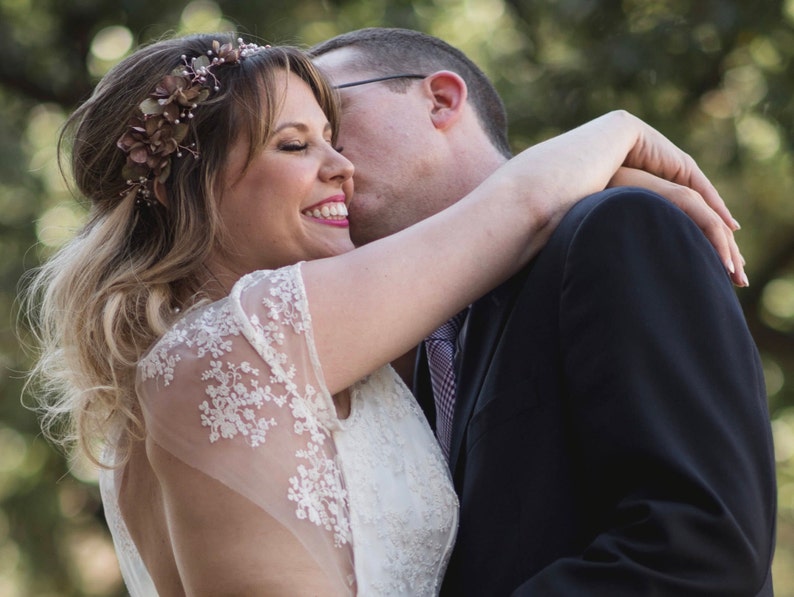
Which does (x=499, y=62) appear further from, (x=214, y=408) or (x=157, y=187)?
(x=214, y=408)

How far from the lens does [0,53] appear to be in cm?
829

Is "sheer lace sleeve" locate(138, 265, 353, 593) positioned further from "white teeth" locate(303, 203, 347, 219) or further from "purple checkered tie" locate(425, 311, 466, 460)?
"purple checkered tie" locate(425, 311, 466, 460)

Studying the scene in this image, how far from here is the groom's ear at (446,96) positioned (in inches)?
155

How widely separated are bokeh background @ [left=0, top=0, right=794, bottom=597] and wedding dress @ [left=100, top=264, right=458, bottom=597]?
13.2 ft

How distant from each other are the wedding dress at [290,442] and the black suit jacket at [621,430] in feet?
0.52

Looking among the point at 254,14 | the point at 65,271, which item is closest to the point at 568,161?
the point at 65,271

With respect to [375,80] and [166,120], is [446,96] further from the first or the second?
[166,120]

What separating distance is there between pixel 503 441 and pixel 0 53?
21.7 ft

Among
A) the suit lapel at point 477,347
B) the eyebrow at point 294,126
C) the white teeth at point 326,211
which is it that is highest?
the eyebrow at point 294,126

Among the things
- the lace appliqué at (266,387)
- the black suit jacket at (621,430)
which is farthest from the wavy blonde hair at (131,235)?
the black suit jacket at (621,430)

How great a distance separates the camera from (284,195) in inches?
121

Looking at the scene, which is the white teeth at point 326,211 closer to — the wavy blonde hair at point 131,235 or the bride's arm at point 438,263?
the wavy blonde hair at point 131,235

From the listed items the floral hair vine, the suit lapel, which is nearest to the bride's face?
the floral hair vine

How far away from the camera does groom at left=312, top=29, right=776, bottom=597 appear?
7.99 feet
